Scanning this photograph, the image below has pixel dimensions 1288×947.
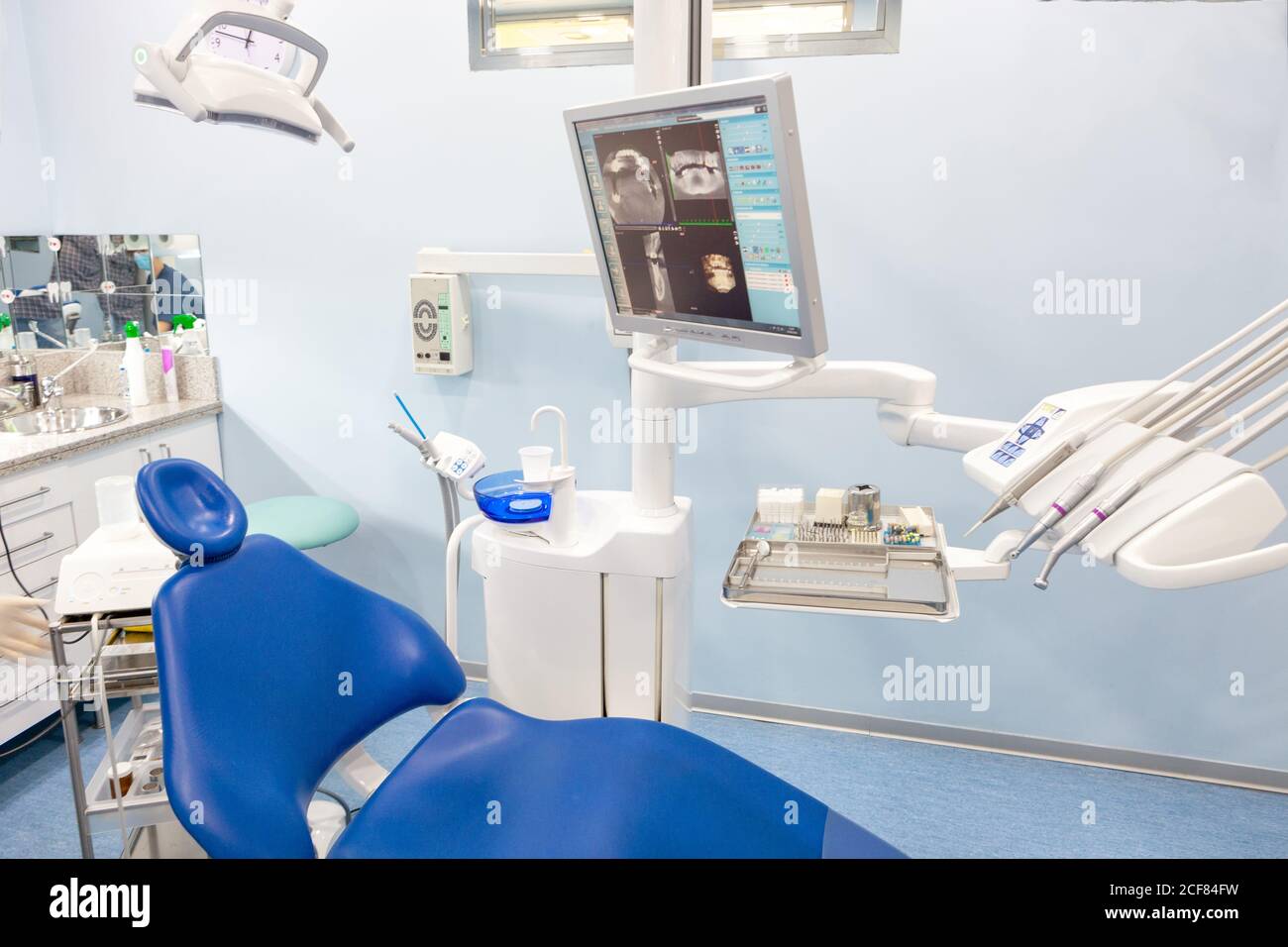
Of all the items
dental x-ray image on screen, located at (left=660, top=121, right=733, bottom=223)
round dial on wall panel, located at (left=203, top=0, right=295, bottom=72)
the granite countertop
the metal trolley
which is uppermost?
round dial on wall panel, located at (left=203, top=0, right=295, bottom=72)

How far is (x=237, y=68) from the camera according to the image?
5.41ft

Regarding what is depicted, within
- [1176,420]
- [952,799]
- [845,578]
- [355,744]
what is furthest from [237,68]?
[952,799]

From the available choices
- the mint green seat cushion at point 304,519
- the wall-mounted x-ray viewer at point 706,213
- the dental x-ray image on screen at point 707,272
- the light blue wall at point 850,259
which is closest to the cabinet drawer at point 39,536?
the mint green seat cushion at point 304,519

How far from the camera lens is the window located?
2504 mm

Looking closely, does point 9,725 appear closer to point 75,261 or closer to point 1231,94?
point 75,261

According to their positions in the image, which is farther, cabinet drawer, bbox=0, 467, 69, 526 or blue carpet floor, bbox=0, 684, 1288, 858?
cabinet drawer, bbox=0, 467, 69, 526

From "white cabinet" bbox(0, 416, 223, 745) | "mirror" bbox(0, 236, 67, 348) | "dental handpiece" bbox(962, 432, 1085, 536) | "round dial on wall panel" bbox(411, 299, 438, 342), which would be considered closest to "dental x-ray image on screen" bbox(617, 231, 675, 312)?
"dental handpiece" bbox(962, 432, 1085, 536)

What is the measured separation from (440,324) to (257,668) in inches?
62.2

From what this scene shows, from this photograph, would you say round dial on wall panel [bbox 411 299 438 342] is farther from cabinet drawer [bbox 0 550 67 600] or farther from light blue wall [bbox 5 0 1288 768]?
cabinet drawer [bbox 0 550 67 600]

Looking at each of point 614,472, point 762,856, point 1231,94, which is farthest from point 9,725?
point 1231,94

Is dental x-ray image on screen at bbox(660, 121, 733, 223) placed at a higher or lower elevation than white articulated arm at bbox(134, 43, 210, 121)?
lower

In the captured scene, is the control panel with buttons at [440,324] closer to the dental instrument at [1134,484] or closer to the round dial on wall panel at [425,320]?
the round dial on wall panel at [425,320]

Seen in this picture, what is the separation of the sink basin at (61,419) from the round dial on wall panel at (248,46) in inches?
64.9

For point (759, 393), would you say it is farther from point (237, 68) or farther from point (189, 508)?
point (237, 68)
